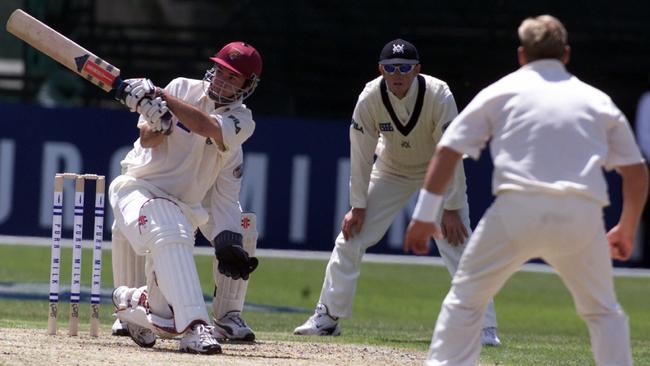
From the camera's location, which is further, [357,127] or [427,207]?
[357,127]

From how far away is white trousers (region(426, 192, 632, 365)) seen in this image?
17.9 feet

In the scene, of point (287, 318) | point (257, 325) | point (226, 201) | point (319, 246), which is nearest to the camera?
point (226, 201)

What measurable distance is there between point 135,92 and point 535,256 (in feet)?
7.58

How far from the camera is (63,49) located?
7305mm

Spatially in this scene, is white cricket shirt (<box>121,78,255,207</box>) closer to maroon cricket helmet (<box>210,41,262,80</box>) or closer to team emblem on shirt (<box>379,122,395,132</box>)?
maroon cricket helmet (<box>210,41,262,80</box>)

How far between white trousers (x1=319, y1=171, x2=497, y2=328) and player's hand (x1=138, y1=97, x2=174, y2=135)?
2253mm

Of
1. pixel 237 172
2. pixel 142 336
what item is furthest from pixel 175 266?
pixel 237 172

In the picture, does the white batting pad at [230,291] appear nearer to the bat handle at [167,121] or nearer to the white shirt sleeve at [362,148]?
the white shirt sleeve at [362,148]

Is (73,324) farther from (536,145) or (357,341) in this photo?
(536,145)

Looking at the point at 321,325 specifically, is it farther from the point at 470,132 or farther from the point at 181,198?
the point at 470,132

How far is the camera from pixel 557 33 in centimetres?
567

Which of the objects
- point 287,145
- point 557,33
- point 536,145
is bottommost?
point 287,145

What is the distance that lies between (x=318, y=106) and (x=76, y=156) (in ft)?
9.47

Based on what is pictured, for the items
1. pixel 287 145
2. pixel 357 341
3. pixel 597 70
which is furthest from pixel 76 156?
pixel 357 341
